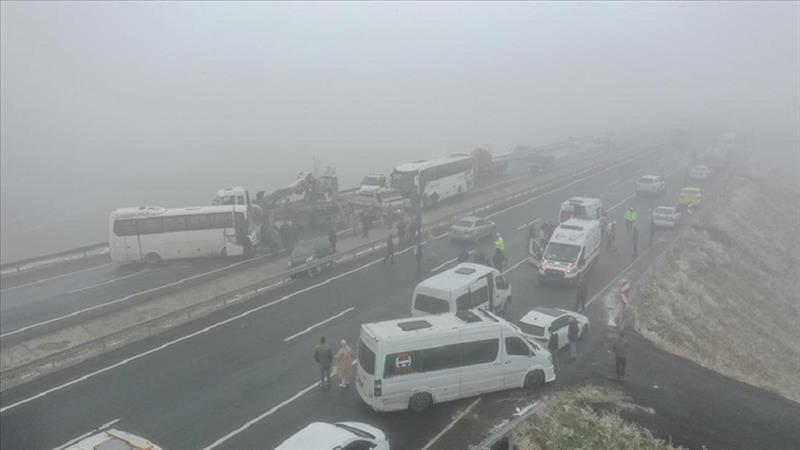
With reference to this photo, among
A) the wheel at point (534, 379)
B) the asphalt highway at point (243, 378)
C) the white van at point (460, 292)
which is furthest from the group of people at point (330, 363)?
the wheel at point (534, 379)

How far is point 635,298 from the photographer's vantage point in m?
24.9

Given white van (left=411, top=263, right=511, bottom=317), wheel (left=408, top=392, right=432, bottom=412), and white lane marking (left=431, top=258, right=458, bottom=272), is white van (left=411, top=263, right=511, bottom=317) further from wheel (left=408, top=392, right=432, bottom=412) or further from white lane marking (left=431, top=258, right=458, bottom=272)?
white lane marking (left=431, top=258, right=458, bottom=272)

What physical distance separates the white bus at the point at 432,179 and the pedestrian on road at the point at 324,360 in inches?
997

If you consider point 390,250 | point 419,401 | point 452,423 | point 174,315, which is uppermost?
point 390,250

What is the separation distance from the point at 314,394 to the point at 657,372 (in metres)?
10.4

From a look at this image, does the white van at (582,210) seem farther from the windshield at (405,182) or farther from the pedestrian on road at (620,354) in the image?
the pedestrian on road at (620,354)

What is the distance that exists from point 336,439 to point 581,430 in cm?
607

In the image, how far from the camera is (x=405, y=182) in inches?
1667

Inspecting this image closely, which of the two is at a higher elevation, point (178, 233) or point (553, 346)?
point (178, 233)

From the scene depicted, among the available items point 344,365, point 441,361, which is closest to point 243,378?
point 344,365

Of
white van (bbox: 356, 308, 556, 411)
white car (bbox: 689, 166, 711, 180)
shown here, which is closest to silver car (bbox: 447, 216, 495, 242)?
white van (bbox: 356, 308, 556, 411)

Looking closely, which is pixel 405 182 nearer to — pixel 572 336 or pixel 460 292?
pixel 460 292

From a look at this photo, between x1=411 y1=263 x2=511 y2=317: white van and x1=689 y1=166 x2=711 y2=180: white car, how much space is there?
38.6 m

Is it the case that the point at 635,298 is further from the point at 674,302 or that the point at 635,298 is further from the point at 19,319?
the point at 19,319
